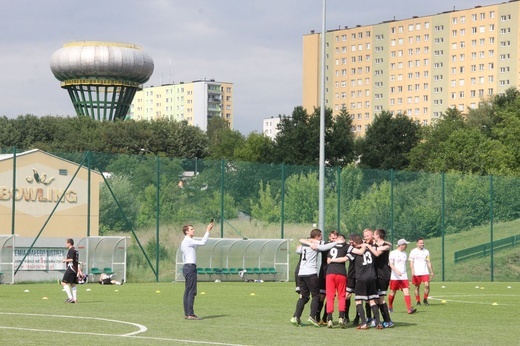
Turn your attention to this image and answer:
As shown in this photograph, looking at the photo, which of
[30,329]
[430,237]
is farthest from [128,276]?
[30,329]

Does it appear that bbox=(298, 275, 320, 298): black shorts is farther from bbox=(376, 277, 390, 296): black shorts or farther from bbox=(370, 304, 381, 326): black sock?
bbox=(376, 277, 390, 296): black shorts

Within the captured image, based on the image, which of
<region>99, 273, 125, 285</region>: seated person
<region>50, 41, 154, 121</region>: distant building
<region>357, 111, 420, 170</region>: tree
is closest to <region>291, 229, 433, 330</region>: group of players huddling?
<region>99, 273, 125, 285</region>: seated person

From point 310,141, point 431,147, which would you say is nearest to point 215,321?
point 310,141

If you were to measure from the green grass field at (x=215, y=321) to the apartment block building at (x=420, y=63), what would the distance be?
12233 cm

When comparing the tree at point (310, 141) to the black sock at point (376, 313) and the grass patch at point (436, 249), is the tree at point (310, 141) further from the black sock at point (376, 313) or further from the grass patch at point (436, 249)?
the black sock at point (376, 313)

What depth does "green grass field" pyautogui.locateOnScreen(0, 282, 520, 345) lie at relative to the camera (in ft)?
61.7

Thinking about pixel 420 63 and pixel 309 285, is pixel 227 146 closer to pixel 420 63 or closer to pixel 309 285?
pixel 420 63

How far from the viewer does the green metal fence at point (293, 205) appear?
43.2 meters

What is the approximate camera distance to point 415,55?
168125 mm

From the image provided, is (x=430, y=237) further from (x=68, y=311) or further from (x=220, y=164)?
(x=68, y=311)

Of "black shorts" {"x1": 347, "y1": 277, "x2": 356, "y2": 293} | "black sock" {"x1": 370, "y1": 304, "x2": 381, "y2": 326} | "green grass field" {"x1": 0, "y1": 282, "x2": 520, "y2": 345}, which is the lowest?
"green grass field" {"x1": 0, "y1": 282, "x2": 520, "y2": 345}

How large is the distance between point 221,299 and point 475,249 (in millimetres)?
25029

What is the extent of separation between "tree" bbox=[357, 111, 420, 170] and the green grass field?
8132 centimetres

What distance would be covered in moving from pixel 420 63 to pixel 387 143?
54.0m
